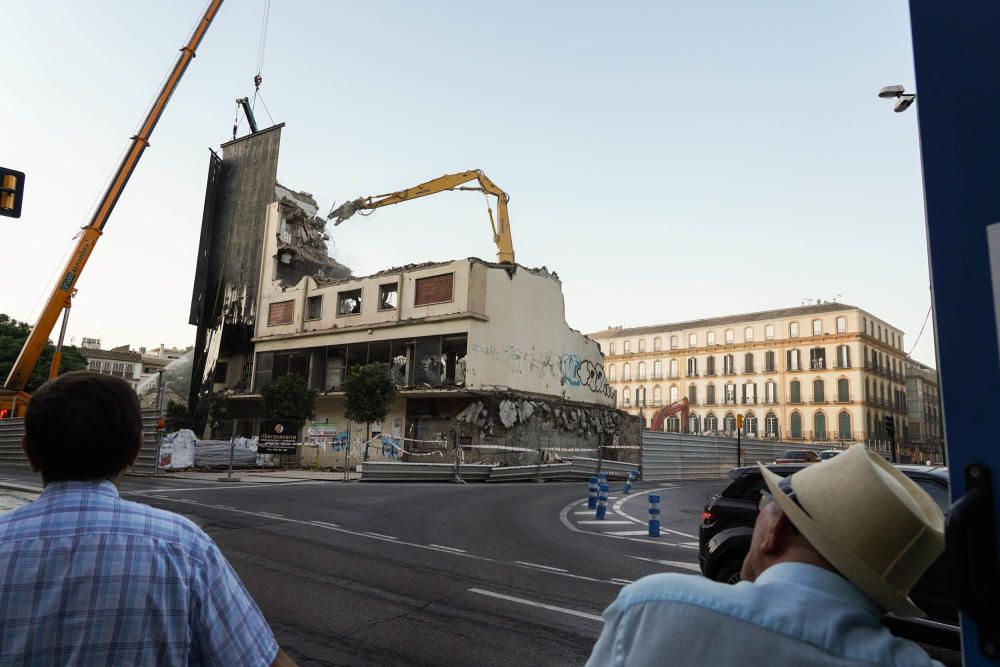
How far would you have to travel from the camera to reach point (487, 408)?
32.8 metres

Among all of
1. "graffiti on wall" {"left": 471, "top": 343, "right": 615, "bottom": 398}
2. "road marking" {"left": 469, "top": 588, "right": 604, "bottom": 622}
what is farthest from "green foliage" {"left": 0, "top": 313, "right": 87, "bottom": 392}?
"road marking" {"left": 469, "top": 588, "right": 604, "bottom": 622}

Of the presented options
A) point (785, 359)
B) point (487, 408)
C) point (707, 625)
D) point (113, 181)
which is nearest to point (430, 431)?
point (487, 408)

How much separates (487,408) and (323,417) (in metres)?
11.8

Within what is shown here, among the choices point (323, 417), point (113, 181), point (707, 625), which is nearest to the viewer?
point (707, 625)

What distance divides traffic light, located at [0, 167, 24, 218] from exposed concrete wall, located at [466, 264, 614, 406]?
23036 mm

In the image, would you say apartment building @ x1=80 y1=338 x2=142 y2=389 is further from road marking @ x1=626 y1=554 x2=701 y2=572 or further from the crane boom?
road marking @ x1=626 y1=554 x2=701 y2=572

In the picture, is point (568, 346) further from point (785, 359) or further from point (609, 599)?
point (785, 359)

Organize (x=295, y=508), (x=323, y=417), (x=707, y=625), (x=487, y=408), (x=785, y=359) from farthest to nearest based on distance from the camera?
(x=785, y=359) < (x=323, y=417) < (x=487, y=408) < (x=295, y=508) < (x=707, y=625)

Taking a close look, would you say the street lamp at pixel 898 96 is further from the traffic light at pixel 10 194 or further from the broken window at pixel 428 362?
the broken window at pixel 428 362

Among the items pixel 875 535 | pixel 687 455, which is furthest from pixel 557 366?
pixel 875 535

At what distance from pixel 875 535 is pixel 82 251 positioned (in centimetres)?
3123

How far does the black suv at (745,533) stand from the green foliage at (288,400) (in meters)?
30.6

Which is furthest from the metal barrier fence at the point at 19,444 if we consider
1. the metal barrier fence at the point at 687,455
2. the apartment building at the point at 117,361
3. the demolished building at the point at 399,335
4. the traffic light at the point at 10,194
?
the apartment building at the point at 117,361

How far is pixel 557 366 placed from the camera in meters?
37.6
